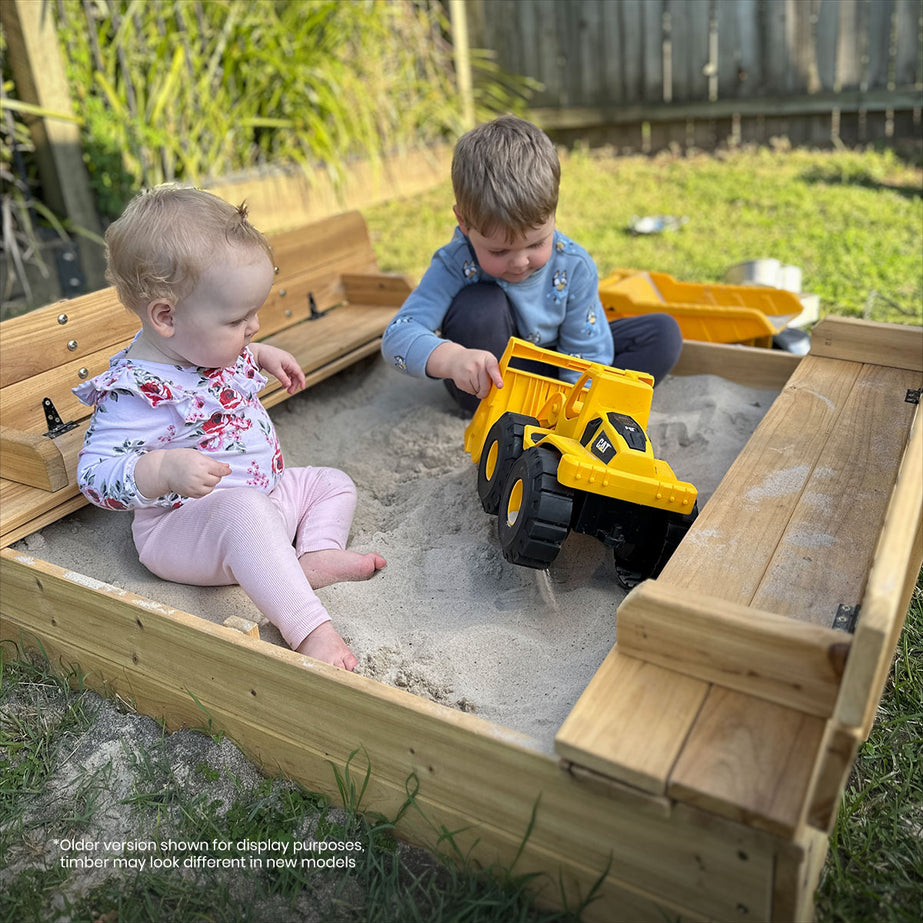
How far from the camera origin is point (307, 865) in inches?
52.1

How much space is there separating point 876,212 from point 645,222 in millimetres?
1129

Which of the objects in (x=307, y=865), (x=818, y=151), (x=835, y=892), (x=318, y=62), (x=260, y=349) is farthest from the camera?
(x=818, y=151)

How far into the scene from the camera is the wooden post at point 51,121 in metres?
3.89

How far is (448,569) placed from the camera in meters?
1.81

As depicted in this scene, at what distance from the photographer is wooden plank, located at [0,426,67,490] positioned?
1.86 m

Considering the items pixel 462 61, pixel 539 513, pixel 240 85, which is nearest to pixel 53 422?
pixel 539 513

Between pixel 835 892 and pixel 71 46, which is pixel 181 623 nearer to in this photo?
pixel 835 892

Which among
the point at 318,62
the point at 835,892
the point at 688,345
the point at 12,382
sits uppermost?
the point at 318,62

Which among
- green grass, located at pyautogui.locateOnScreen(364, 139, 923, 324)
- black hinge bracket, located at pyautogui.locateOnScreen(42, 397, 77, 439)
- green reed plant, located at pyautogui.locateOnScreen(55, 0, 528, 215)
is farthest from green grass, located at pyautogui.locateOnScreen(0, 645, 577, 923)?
green reed plant, located at pyautogui.locateOnScreen(55, 0, 528, 215)

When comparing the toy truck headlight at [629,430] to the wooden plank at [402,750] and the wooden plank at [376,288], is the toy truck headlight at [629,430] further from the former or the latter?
the wooden plank at [376,288]

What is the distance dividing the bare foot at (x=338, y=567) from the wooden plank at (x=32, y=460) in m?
0.56

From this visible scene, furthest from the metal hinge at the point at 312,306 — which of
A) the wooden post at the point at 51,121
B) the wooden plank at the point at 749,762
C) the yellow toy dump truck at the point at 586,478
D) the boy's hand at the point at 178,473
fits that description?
the wooden plank at the point at 749,762

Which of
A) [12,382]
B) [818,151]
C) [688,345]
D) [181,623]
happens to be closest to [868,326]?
[688,345]

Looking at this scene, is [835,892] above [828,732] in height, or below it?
below
